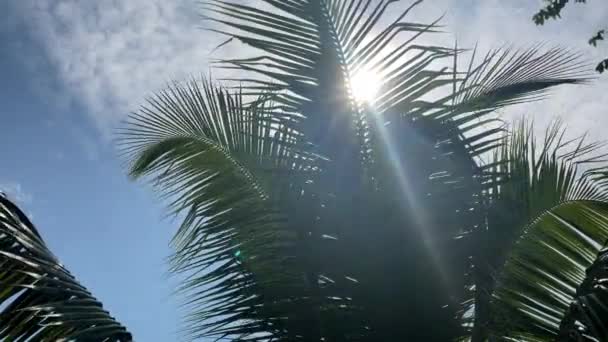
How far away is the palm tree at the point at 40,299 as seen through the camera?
277cm

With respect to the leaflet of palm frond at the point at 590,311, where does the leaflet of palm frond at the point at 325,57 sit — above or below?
above

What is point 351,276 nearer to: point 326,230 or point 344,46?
point 326,230

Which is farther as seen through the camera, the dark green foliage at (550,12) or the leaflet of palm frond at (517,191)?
the dark green foliage at (550,12)

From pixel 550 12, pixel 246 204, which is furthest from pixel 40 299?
pixel 550 12

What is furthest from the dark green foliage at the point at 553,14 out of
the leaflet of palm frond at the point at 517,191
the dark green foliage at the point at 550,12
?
the leaflet of palm frond at the point at 517,191

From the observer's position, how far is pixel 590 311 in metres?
2.49

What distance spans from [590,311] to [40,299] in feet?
6.79

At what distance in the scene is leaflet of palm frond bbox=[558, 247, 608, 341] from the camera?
2.46 meters

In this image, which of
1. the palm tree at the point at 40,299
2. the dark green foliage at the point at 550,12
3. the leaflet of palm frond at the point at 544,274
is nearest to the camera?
the palm tree at the point at 40,299

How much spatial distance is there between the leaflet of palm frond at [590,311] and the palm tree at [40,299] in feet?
5.70

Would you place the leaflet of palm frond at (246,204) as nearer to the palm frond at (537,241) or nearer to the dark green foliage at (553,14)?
the palm frond at (537,241)

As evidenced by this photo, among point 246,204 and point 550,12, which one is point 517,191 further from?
point 550,12

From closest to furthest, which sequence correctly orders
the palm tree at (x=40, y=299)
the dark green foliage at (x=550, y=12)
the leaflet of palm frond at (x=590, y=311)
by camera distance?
the leaflet of palm frond at (x=590, y=311) < the palm tree at (x=40, y=299) < the dark green foliage at (x=550, y=12)

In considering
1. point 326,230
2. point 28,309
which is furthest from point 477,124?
point 28,309
